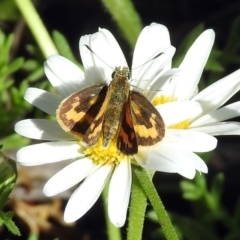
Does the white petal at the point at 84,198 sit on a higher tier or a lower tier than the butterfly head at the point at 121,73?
lower

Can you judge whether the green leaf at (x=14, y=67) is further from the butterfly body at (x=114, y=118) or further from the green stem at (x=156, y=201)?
the green stem at (x=156, y=201)

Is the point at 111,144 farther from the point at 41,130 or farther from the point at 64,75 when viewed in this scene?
the point at 64,75

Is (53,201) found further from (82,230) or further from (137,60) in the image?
(137,60)

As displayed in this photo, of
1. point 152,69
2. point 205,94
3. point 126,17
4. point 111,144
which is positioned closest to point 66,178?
point 111,144

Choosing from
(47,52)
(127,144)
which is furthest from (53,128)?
(47,52)

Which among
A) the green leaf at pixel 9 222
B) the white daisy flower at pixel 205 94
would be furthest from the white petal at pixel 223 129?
the green leaf at pixel 9 222

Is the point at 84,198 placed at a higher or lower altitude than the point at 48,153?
lower

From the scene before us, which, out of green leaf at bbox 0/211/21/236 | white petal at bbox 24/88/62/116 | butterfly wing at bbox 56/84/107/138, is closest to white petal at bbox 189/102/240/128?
butterfly wing at bbox 56/84/107/138

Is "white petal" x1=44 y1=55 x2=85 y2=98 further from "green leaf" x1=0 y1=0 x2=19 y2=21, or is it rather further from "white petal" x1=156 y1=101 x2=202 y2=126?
"green leaf" x1=0 y1=0 x2=19 y2=21
